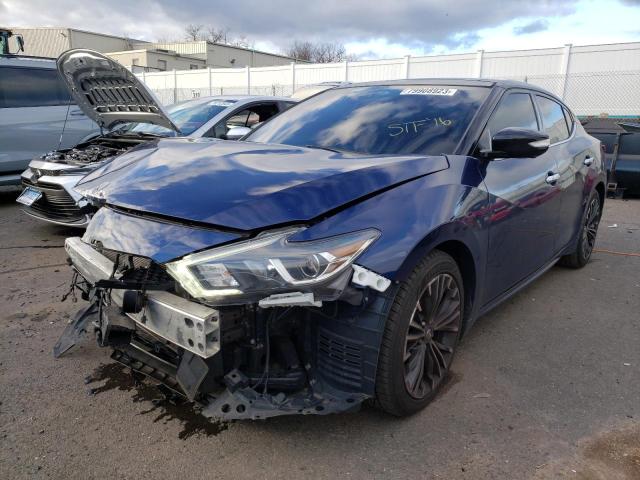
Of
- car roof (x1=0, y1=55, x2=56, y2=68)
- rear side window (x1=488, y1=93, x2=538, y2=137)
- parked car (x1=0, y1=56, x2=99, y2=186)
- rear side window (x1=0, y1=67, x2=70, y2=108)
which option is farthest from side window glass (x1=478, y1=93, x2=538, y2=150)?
car roof (x1=0, y1=55, x2=56, y2=68)

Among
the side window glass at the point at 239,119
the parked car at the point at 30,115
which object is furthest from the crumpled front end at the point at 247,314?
the parked car at the point at 30,115

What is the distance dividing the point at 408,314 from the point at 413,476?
665 millimetres

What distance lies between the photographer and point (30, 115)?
7.45 m

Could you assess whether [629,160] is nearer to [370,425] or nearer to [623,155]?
[623,155]

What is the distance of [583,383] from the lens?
9.45 ft

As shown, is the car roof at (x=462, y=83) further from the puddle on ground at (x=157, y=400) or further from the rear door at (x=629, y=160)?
the rear door at (x=629, y=160)

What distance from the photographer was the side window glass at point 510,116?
292 centimetres

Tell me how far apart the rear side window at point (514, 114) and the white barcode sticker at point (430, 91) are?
0.31 m

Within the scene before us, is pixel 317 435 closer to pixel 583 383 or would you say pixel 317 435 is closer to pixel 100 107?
pixel 583 383

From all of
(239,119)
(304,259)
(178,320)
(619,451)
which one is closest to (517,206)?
(619,451)

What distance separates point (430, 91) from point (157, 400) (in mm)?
2442

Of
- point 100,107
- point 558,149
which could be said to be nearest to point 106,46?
point 100,107

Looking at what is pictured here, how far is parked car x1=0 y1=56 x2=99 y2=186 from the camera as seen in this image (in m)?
7.27

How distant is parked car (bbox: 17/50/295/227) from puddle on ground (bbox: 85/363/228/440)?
1668 mm
